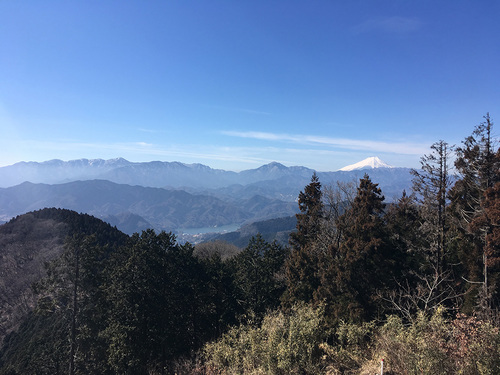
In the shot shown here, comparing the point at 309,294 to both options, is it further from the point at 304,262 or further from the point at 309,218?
the point at 309,218

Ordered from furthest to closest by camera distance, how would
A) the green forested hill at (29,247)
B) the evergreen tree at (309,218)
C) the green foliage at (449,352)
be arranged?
1. the green forested hill at (29,247)
2. the evergreen tree at (309,218)
3. the green foliage at (449,352)

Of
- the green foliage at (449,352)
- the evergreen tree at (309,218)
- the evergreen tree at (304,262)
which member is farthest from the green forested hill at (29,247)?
the green foliage at (449,352)

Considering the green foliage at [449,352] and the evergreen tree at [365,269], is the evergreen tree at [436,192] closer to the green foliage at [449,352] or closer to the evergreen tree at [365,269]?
the evergreen tree at [365,269]

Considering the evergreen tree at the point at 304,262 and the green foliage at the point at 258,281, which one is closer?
the evergreen tree at the point at 304,262

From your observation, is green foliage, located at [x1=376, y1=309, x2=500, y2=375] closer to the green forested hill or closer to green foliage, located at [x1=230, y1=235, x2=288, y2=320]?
green foliage, located at [x1=230, y1=235, x2=288, y2=320]

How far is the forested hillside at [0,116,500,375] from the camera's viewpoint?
9711mm

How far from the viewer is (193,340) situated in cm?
1842

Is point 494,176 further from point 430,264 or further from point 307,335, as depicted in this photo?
point 307,335

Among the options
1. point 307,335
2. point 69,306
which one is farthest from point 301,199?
point 69,306

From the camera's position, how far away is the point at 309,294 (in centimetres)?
1786

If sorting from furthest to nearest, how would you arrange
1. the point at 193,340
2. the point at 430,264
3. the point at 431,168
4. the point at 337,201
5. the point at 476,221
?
the point at 337,201
the point at 193,340
the point at 430,264
the point at 431,168
the point at 476,221

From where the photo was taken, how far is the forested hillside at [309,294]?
971cm

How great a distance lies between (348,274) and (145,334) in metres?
11.9

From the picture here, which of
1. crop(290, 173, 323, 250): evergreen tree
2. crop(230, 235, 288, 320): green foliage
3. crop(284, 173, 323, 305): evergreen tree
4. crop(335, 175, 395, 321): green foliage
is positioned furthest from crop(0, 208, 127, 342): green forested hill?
crop(335, 175, 395, 321): green foliage
